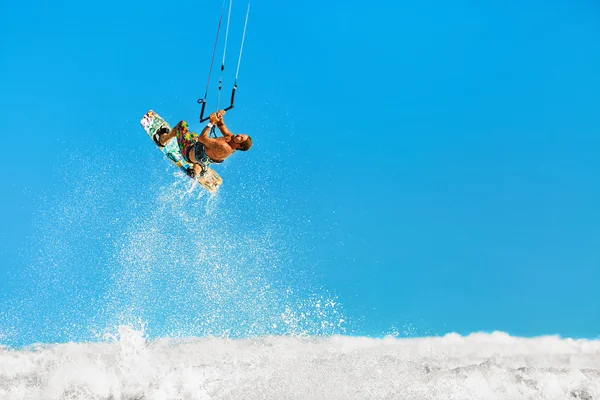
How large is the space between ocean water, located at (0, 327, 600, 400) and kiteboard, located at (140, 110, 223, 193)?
5193 mm

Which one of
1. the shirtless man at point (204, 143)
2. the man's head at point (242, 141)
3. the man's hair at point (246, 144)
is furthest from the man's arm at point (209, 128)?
the man's hair at point (246, 144)

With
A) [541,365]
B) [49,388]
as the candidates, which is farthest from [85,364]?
[541,365]

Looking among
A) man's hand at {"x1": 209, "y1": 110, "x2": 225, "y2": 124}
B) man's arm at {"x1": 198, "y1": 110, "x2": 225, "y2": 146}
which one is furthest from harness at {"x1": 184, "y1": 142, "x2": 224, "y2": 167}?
man's hand at {"x1": 209, "y1": 110, "x2": 225, "y2": 124}

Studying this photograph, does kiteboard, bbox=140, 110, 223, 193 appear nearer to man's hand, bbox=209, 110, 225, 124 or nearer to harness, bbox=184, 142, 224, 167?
harness, bbox=184, 142, 224, 167

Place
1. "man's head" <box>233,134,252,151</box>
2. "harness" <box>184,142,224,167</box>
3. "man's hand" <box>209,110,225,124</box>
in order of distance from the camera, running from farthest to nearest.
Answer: "harness" <box>184,142,224,167</box> < "man's head" <box>233,134,252,151</box> < "man's hand" <box>209,110,225,124</box>

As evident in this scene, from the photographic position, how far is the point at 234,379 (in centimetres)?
1382

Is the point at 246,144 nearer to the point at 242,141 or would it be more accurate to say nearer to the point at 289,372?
the point at 242,141

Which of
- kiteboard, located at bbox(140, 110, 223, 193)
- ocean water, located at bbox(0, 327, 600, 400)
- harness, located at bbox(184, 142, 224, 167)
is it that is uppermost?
kiteboard, located at bbox(140, 110, 223, 193)

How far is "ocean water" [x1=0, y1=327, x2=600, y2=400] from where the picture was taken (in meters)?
13.3

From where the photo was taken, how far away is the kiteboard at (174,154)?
12188 mm

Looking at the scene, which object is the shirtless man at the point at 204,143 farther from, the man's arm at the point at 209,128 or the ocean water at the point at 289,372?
the ocean water at the point at 289,372

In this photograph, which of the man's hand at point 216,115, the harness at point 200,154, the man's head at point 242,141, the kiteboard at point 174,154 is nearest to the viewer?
the man's hand at point 216,115

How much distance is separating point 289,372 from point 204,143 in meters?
7.74

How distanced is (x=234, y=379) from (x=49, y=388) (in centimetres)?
472
